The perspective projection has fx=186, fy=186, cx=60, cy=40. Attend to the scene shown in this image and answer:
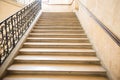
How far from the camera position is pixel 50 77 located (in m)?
3.67

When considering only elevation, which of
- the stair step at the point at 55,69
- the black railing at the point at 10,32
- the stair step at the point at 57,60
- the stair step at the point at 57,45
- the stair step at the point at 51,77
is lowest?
the stair step at the point at 51,77

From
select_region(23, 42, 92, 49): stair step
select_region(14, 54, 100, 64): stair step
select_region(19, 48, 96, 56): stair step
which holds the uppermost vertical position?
select_region(23, 42, 92, 49): stair step

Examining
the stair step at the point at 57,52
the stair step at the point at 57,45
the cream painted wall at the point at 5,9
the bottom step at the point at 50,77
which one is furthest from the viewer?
the cream painted wall at the point at 5,9

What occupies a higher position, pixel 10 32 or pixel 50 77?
pixel 10 32

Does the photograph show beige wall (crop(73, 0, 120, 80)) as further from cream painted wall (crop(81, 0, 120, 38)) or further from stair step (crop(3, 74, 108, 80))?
stair step (crop(3, 74, 108, 80))

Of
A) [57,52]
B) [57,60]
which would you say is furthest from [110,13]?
[57,52]

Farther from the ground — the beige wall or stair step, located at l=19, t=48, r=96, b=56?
the beige wall

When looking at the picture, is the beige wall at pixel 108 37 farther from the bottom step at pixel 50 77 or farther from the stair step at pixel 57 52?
the bottom step at pixel 50 77

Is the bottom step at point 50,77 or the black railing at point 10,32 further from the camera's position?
the black railing at point 10,32

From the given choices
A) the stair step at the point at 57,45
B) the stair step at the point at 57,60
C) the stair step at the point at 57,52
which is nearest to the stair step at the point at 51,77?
Result: the stair step at the point at 57,60

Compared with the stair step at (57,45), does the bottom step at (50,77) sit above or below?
below

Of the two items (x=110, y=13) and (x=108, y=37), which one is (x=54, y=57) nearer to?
(x=108, y=37)

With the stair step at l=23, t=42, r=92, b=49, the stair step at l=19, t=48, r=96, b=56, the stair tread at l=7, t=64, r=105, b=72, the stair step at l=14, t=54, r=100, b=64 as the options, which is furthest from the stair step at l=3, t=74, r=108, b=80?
the stair step at l=23, t=42, r=92, b=49

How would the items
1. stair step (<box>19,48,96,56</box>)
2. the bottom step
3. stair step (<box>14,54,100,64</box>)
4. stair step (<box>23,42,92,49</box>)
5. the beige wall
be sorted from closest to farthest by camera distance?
1. the beige wall
2. the bottom step
3. stair step (<box>14,54,100,64</box>)
4. stair step (<box>19,48,96,56</box>)
5. stair step (<box>23,42,92,49</box>)
